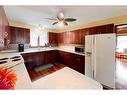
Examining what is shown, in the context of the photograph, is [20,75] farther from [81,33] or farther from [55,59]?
[55,59]

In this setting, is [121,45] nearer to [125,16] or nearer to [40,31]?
[125,16]

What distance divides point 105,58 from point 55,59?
3070 millimetres

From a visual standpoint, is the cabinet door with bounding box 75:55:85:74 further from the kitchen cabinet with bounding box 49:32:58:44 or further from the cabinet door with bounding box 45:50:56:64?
the kitchen cabinet with bounding box 49:32:58:44

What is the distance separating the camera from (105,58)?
94.2 inches

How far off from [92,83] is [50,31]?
443 cm

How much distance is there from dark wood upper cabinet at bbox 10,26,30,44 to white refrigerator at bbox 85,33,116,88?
8.70 ft

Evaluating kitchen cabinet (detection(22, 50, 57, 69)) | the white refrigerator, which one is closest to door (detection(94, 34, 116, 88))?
the white refrigerator

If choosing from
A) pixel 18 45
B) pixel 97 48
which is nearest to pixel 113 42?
pixel 97 48

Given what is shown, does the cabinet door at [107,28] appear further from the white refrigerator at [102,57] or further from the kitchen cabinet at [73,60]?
A: the kitchen cabinet at [73,60]

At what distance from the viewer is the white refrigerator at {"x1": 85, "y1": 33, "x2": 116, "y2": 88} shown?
2.29 meters

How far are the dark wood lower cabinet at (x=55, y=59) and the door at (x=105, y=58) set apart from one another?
0.75 metres

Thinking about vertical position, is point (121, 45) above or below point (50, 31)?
below
